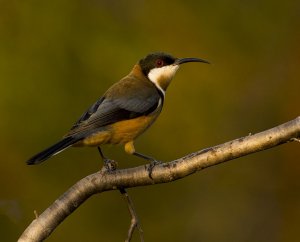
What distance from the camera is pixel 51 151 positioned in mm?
5586

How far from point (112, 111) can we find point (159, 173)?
213cm

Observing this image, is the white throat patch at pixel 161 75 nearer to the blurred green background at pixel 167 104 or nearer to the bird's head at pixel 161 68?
the bird's head at pixel 161 68

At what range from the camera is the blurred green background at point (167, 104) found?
442 inches

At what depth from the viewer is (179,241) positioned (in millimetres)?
11477

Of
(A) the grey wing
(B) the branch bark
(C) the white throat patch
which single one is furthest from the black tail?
(C) the white throat patch

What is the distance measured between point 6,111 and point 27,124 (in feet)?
1.51

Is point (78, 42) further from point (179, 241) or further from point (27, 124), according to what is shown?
point (179, 241)

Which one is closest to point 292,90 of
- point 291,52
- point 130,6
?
point 291,52

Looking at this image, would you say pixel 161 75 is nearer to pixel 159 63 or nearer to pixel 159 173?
pixel 159 63

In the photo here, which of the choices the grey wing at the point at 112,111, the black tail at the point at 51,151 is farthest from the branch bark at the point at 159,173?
the grey wing at the point at 112,111

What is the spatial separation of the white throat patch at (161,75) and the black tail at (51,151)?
62.9 inches

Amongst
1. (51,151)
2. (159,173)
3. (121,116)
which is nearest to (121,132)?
(121,116)

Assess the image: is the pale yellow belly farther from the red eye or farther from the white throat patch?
the red eye

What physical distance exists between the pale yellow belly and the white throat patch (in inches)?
30.2
